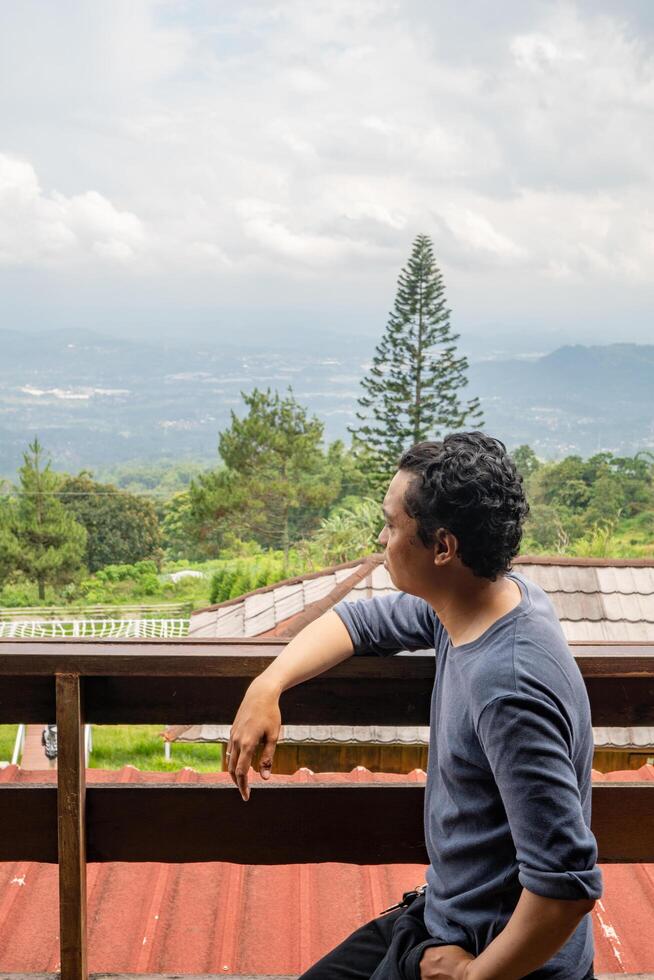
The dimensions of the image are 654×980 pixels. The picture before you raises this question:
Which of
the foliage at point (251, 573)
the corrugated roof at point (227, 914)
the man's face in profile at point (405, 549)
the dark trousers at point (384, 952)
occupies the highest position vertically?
the man's face in profile at point (405, 549)

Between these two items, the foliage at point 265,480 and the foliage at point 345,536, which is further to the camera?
the foliage at point 265,480

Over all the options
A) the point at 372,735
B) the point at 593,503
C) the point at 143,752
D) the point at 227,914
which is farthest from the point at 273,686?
the point at 593,503

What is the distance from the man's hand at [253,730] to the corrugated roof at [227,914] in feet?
1.49

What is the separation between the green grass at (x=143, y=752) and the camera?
1786 cm

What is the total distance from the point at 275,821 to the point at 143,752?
59.8 feet

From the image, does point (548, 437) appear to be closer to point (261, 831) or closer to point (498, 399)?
point (498, 399)

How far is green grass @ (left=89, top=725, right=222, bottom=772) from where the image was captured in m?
17.9

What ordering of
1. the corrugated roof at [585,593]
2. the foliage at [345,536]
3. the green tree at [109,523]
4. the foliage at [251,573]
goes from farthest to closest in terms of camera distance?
the green tree at [109,523] < the foliage at [251,573] < the foliage at [345,536] < the corrugated roof at [585,593]

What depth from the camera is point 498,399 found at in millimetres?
108938

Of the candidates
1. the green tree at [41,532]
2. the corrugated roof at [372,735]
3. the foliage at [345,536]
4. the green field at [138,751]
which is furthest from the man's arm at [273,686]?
the green tree at [41,532]

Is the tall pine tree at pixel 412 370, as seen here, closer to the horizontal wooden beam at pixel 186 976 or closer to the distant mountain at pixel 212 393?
the horizontal wooden beam at pixel 186 976

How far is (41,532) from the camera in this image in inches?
1184

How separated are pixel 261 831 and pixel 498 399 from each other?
110333 millimetres

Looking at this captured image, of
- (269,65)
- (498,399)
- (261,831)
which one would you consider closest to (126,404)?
Result: (498,399)
